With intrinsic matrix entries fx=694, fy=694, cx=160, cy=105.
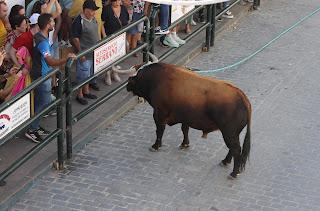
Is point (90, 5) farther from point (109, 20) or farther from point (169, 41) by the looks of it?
point (169, 41)

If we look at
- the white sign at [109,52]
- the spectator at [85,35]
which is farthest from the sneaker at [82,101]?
the white sign at [109,52]

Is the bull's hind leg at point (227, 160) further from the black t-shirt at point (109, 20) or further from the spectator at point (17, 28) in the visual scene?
the spectator at point (17, 28)

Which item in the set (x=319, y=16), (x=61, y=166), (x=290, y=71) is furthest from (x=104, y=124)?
(x=319, y=16)

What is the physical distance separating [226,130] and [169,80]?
3.04 feet

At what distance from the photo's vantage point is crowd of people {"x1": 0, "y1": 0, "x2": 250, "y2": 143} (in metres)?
8.41

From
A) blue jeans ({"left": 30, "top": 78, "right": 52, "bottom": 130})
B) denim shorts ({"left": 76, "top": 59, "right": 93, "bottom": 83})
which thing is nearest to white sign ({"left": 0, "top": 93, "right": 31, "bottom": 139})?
blue jeans ({"left": 30, "top": 78, "right": 52, "bottom": 130})

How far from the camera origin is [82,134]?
8914mm

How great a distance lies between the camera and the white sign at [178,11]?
1107cm

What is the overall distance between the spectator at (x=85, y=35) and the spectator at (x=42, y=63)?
73 cm

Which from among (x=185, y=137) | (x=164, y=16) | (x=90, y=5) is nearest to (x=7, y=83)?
(x=90, y=5)

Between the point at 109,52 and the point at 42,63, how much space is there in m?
0.87

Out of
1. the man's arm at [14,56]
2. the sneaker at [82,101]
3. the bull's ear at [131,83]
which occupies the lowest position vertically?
the sneaker at [82,101]

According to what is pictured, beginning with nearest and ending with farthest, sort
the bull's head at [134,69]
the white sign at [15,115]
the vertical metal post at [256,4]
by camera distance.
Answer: the white sign at [15,115], the bull's head at [134,69], the vertical metal post at [256,4]

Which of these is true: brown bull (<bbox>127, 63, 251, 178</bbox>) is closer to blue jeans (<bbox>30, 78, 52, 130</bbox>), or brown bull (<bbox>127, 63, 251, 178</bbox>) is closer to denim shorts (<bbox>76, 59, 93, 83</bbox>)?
denim shorts (<bbox>76, 59, 93, 83</bbox>)
